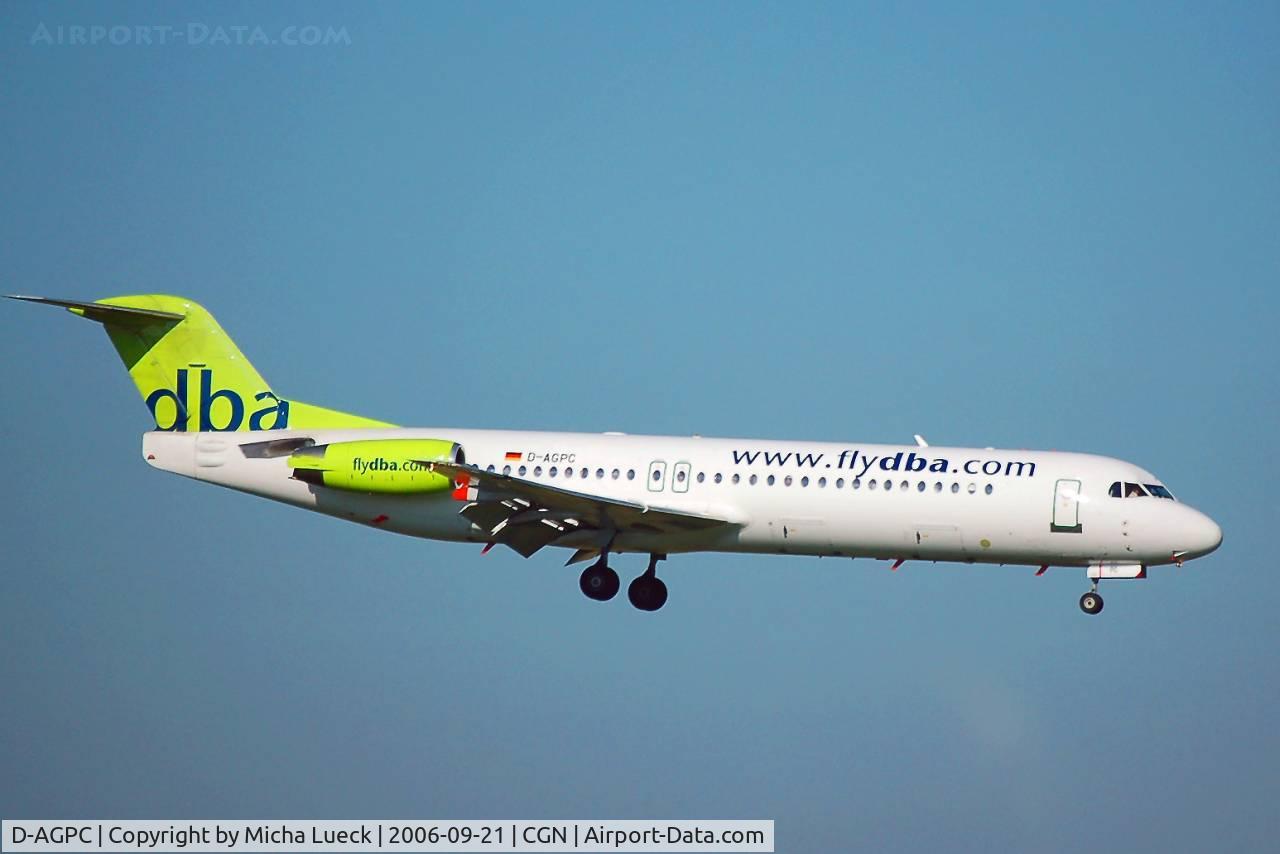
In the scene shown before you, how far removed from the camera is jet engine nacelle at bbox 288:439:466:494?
42500mm

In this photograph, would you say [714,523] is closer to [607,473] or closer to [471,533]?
[607,473]

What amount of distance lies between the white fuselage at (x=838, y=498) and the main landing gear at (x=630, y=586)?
756 millimetres

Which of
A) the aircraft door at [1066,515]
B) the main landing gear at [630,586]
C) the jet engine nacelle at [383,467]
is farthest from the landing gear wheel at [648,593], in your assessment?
the aircraft door at [1066,515]

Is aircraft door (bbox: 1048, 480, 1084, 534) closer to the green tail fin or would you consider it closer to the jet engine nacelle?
the jet engine nacelle

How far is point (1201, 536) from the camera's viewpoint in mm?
40781

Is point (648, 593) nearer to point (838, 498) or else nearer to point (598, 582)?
point (598, 582)

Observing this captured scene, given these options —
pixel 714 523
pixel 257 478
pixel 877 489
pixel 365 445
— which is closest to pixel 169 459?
pixel 257 478

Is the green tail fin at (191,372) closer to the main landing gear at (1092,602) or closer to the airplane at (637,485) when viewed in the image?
the airplane at (637,485)

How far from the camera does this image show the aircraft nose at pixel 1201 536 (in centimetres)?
4075

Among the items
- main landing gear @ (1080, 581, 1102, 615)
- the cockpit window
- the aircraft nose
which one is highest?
the cockpit window

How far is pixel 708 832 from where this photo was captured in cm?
3522

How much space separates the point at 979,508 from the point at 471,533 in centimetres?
1097

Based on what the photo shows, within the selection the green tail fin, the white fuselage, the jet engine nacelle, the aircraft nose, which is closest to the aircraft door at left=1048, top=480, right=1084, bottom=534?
the white fuselage

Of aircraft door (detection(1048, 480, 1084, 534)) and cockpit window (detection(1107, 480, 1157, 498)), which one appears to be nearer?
aircraft door (detection(1048, 480, 1084, 534))
